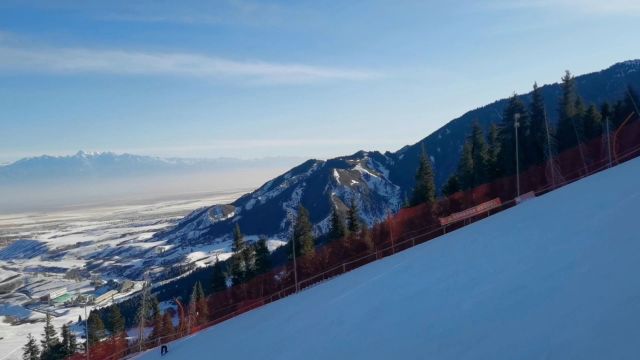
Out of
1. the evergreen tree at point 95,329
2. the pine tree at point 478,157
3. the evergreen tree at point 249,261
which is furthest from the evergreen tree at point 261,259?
the pine tree at point 478,157

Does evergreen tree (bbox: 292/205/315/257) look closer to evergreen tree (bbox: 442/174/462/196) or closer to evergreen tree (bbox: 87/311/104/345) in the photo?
evergreen tree (bbox: 442/174/462/196)

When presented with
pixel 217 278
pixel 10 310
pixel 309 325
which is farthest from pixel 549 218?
pixel 10 310

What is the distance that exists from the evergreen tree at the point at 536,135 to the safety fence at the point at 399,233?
7.75 meters

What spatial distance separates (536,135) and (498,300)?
42331mm

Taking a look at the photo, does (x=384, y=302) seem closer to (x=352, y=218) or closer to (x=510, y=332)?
(x=510, y=332)

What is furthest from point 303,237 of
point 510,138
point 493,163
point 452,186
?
point 510,138

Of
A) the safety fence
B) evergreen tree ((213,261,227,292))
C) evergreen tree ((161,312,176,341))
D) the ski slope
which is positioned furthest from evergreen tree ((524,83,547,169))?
evergreen tree ((161,312,176,341))

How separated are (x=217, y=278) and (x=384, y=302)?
37.4 m

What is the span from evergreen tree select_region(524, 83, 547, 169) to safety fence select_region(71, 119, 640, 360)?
25.4 ft

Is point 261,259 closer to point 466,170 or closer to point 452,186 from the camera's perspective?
point 452,186

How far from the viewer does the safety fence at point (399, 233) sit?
3397 cm

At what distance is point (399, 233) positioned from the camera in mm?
38719

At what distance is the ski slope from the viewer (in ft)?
30.1

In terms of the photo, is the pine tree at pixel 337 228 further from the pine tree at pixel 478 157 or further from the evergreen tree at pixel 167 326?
the evergreen tree at pixel 167 326
